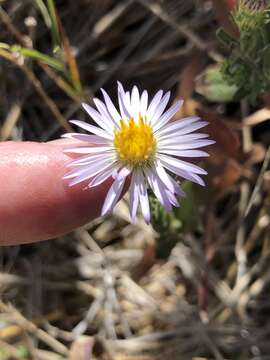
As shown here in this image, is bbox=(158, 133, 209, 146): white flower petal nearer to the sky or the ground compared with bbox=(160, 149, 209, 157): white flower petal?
nearer to the sky

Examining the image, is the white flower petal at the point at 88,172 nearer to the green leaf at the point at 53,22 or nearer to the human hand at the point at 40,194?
the human hand at the point at 40,194

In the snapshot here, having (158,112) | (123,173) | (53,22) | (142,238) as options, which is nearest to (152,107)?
(158,112)

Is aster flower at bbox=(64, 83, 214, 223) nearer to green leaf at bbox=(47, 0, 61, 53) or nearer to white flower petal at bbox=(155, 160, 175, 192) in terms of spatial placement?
white flower petal at bbox=(155, 160, 175, 192)

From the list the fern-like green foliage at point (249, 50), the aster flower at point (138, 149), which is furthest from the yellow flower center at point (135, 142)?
the fern-like green foliage at point (249, 50)

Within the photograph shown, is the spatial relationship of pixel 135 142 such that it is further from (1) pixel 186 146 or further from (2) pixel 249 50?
(2) pixel 249 50

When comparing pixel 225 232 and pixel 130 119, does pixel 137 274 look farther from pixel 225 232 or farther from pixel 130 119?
pixel 130 119

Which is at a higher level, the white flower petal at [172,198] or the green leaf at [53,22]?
the green leaf at [53,22]

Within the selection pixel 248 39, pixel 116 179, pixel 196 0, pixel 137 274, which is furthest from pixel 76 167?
pixel 196 0

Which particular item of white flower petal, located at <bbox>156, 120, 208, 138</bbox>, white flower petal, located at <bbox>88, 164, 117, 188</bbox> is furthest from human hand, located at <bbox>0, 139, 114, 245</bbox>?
white flower petal, located at <bbox>156, 120, 208, 138</bbox>
